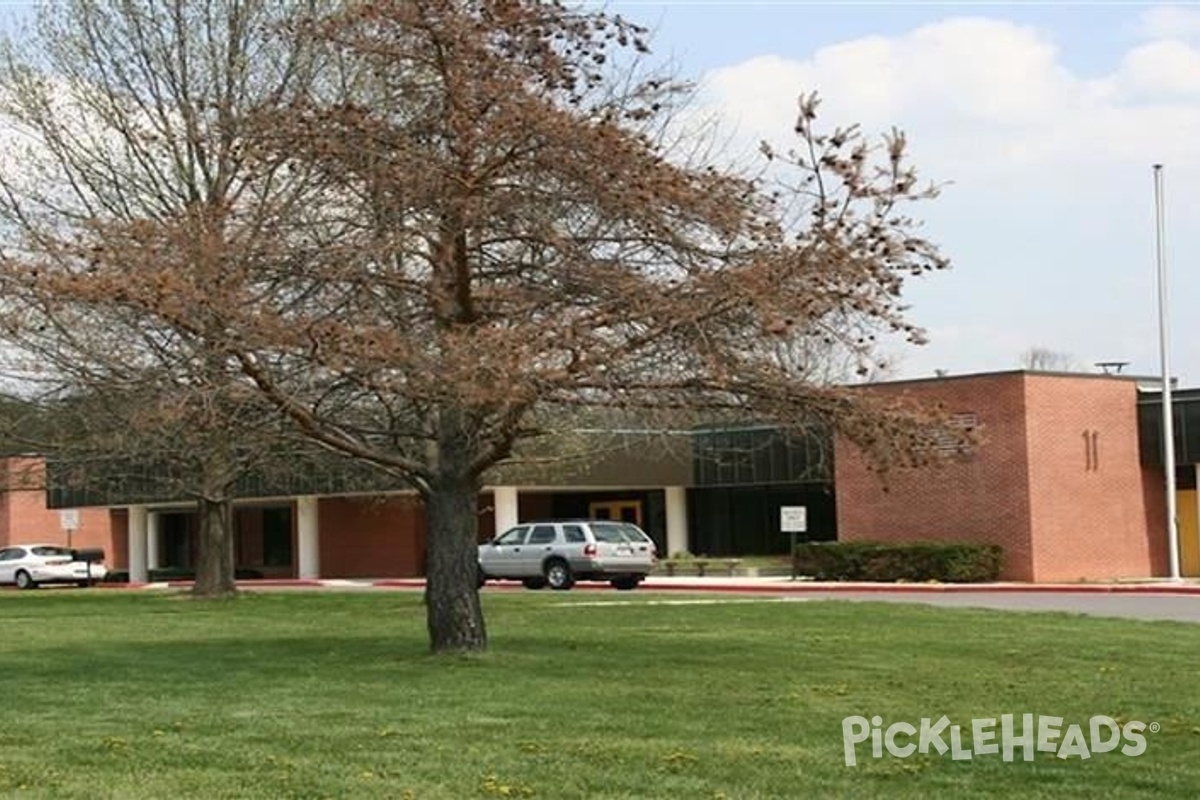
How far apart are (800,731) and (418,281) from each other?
7.23 m

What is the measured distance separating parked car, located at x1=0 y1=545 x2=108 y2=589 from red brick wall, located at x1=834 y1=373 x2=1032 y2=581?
26.4 metres

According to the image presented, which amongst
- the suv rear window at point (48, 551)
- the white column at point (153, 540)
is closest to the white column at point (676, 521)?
the suv rear window at point (48, 551)

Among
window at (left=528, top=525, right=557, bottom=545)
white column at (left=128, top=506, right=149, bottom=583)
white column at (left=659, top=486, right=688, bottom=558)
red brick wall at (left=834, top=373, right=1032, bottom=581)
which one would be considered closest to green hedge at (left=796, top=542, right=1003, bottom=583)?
red brick wall at (left=834, top=373, right=1032, bottom=581)

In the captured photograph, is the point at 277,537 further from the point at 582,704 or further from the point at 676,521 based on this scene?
the point at 582,704

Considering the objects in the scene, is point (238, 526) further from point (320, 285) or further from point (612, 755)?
point (612, 755)

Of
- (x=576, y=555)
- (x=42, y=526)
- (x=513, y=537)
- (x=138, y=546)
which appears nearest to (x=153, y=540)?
(x=138, y=546)

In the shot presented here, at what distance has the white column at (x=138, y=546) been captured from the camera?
61.7 metres

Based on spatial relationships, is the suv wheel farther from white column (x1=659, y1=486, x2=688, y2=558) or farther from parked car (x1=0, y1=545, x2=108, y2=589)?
parked car (x1=0, y1=545, x2=108, y2=589)

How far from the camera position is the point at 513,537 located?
137 feet

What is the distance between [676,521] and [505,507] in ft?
17.5

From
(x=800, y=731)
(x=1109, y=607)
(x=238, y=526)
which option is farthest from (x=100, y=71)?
(x=238, y=526)

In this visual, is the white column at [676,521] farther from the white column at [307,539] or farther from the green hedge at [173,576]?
the green hedge at [173,576]

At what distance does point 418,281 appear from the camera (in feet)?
58.2

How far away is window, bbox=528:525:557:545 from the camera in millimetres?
40719
